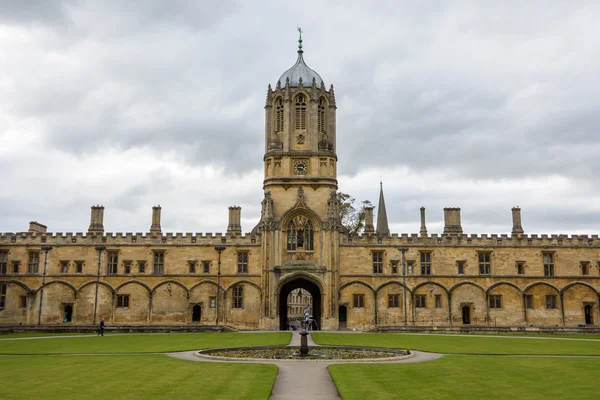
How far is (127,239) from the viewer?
50062mm

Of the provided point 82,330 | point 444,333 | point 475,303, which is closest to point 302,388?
point 444,333

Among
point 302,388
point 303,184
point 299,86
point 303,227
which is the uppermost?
point 299,86

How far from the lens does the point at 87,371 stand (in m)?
18.0

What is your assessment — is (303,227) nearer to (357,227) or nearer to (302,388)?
(357,227)

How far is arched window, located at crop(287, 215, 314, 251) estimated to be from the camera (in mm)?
48281

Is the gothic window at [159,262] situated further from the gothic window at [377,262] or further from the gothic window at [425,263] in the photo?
the gothic window at [425,263]

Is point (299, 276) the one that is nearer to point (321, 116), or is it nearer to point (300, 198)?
point (300, 198)

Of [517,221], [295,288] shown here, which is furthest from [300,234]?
[517,221]

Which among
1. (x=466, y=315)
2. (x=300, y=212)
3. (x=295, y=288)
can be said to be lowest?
(x=466, y=315)

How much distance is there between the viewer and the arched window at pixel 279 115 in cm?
5169

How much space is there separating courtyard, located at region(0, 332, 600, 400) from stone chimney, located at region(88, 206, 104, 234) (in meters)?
27.7

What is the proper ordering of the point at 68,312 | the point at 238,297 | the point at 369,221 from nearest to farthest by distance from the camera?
1. the point at 238,297
2. the point at 68,312
3. the point at 369,221

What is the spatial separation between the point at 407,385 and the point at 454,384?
4.48 feet

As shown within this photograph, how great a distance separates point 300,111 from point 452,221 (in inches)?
693
